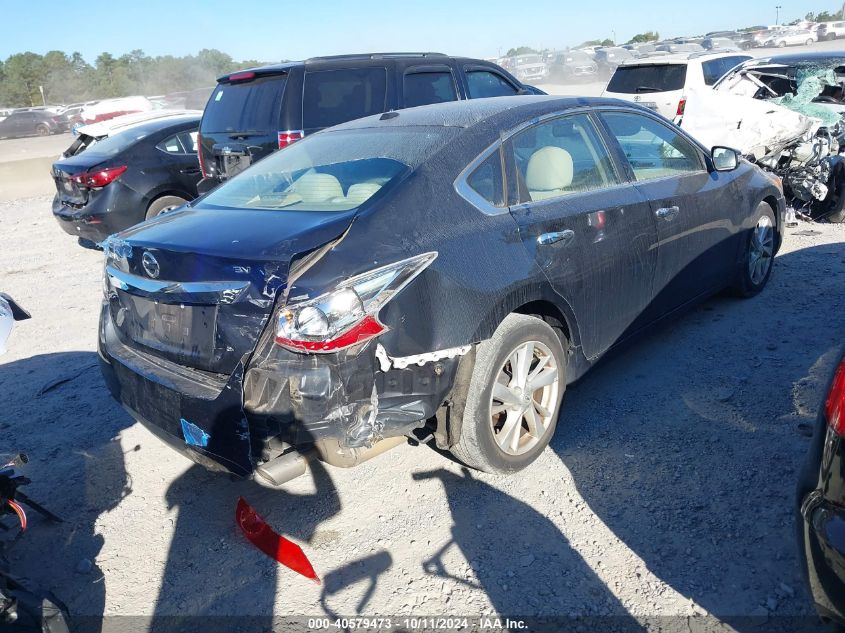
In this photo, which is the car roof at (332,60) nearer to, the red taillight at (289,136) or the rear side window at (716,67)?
the red taillight at (289,136)

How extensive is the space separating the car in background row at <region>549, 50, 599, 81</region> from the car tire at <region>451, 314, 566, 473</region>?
39.6 metres

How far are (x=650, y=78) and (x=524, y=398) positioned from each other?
10.4m

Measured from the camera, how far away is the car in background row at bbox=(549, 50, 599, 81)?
40.1m

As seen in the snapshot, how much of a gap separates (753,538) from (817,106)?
7574mm

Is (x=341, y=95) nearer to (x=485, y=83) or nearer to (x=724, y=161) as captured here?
(x=485, y=83)

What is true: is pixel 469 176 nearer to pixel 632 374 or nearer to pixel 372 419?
pixel 372 419

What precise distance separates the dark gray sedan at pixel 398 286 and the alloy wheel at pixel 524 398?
0.01m

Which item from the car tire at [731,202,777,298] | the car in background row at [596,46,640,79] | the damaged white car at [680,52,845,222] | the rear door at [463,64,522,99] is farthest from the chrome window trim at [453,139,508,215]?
the car in background row at [596,46,640,79]

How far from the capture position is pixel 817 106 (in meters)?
8.59

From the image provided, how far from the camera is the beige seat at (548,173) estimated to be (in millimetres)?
3479

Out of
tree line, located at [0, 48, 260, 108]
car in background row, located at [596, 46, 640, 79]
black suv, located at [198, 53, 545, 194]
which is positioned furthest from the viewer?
tree line, located at [0, 48, 260, 108]

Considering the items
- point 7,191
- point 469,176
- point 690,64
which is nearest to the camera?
point 469,176

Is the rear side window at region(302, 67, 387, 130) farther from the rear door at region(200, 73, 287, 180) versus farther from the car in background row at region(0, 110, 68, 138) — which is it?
the car in background row at region(0, 110, 68, 138)

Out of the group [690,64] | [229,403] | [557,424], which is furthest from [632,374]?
[690,64]
